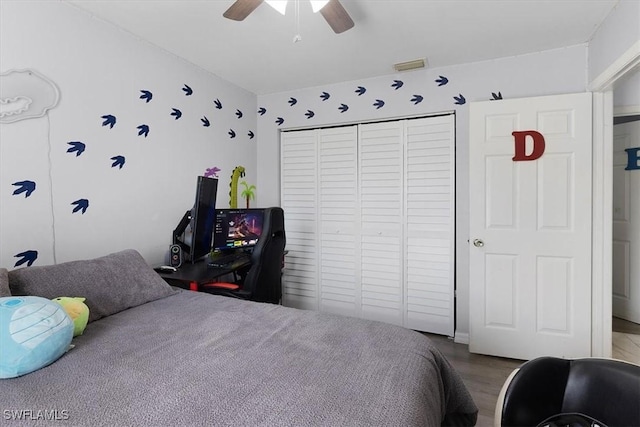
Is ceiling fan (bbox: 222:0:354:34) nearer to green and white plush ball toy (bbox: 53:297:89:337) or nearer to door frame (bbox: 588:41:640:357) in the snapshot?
green and white plush ball toy (bbox: 53:297:89:337)

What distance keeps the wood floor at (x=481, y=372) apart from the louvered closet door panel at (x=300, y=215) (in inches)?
55.7

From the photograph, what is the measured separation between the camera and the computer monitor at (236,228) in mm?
2814

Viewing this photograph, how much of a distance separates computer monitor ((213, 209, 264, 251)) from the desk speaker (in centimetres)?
35

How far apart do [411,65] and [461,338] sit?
7.97 feet

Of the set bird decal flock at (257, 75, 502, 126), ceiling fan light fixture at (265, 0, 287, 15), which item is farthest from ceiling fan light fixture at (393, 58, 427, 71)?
ceiling fan light fixture at (265, 0, 287, 15)

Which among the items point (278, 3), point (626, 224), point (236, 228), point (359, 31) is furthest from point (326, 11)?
point (626, 224)

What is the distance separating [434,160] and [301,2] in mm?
1729

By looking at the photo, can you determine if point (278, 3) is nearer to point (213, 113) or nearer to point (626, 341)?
point (213, 113)

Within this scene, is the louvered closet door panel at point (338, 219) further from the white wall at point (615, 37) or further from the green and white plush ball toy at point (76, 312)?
the green and white plush ball toy at point (76, 312)

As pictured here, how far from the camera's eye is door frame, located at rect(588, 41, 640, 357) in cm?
235

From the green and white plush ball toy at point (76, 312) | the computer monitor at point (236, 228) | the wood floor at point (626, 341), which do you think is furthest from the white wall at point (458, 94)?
the green and white plush ball toy at point (76, 312)

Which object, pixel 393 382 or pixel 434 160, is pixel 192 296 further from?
pixel 434 160

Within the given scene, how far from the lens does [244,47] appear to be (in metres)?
2.52

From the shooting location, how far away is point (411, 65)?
2.82 meters
